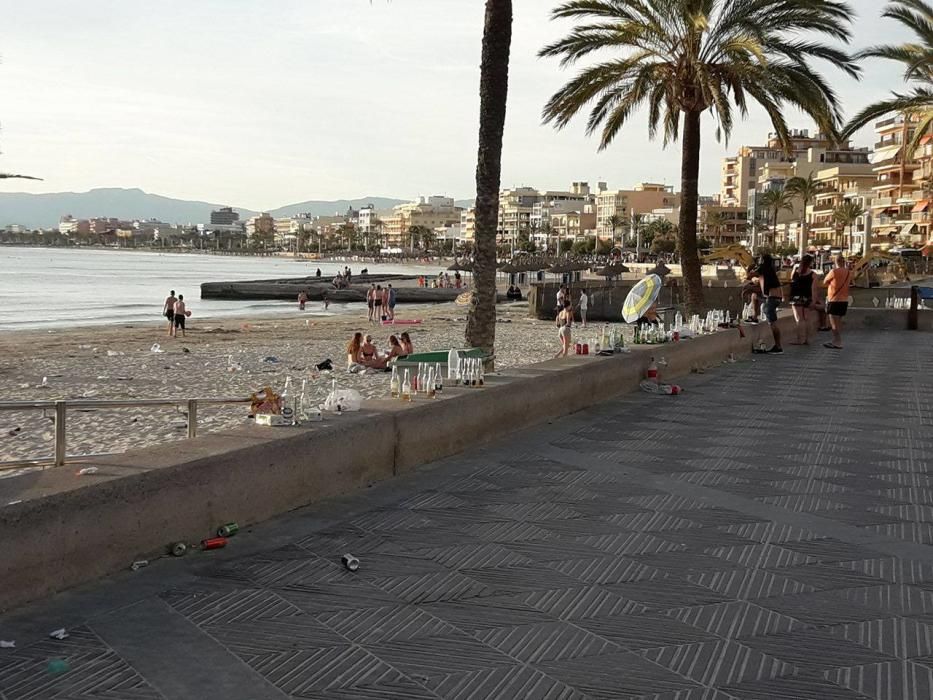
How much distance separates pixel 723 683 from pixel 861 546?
2.05 meters

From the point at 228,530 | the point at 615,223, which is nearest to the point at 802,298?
the point at 228,530

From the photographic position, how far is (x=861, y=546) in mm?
5117

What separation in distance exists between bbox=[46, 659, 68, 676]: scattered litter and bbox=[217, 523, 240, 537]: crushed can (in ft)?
4.85

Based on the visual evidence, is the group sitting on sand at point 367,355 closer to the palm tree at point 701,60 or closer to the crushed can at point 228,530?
the palm tree at point 701,60

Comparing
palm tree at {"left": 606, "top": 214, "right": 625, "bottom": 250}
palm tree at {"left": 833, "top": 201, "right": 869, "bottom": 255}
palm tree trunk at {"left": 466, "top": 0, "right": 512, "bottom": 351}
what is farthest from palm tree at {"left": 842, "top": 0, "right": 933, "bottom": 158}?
palm tree at {"left": 606, "top": 214, "right": 625, "bottom": 250}

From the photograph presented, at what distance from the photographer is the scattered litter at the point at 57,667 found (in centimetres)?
333

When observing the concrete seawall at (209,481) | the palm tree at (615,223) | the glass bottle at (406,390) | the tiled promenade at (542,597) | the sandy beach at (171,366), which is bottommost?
the sandy beach at (171,366)

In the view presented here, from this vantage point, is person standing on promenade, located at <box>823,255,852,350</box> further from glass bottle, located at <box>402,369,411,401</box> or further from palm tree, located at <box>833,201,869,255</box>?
palm tree, located at <box>833,201,869,255</box>

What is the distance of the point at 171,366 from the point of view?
21172 millimetres

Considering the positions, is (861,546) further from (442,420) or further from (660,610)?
(442,420)

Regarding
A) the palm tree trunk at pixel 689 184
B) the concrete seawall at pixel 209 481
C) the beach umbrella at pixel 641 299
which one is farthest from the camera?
the palm tree trunk at pixel 689 184

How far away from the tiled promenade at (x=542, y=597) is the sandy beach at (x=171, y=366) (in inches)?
49.3

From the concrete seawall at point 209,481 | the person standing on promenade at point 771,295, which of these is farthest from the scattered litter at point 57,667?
the person standing on promenade at point 771,295

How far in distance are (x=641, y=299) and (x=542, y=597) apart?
1029 cm
